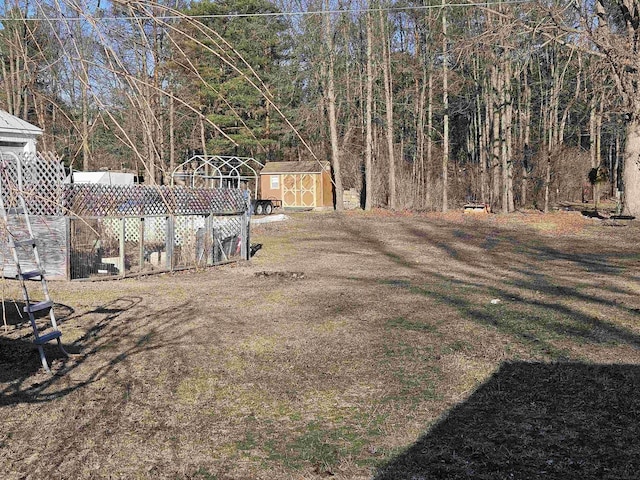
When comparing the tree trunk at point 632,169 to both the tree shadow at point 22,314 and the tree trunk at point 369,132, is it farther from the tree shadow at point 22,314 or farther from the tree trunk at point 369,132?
the tree shadow at point 22,314

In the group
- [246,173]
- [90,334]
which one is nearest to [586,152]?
[246,173]

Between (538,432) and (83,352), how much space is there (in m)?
4.56

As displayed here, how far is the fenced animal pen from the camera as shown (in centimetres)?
1015

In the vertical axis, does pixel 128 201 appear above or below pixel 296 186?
below

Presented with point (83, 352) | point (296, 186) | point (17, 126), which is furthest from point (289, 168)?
point (17, 126)

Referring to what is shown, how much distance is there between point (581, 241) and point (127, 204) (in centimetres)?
1358

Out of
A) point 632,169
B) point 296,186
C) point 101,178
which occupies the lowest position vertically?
point 101,178

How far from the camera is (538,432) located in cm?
405

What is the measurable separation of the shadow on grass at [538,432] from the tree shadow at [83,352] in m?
3.13

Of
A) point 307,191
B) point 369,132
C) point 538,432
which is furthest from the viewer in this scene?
point 307,191

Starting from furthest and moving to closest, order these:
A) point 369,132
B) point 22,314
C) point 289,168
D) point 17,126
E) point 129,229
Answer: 1. point 289,168
2. point 369,132
3. point 129,229
4. point 22,314
5. point 17,126

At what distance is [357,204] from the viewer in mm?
36625

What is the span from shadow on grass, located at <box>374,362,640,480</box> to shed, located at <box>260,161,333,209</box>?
3116cm

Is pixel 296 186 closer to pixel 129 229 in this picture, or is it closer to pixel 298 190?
pixel 298 190
